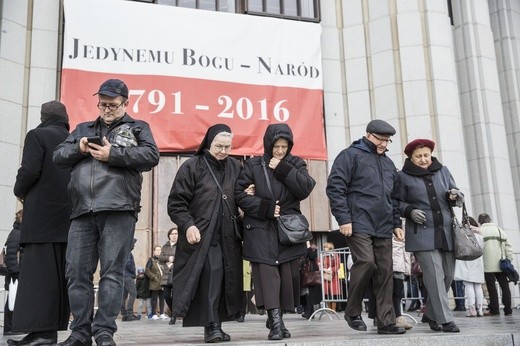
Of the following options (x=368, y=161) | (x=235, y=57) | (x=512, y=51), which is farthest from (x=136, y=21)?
(x=512, y=51)

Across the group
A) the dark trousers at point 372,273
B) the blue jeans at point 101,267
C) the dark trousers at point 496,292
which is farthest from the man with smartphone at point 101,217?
the dark trousers at point 496,292

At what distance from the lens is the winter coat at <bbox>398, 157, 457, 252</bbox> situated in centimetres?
663

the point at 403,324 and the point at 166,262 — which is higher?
the point at 166,262

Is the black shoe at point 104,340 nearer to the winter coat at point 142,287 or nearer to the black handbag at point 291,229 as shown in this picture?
the black handbag at point 291,229

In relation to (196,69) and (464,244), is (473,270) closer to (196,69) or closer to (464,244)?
(464,244)

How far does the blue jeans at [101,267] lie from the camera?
4887 mm

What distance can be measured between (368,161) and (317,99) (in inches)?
352

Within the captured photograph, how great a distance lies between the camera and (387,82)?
15.9 metres

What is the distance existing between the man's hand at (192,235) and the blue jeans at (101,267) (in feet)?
2.44

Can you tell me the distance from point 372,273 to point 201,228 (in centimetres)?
196

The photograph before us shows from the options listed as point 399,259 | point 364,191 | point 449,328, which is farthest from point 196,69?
point 449,328

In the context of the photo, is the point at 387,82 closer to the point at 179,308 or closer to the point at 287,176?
the point at 287,176

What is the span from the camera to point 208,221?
19.2 feet

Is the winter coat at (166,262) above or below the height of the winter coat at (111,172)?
below
